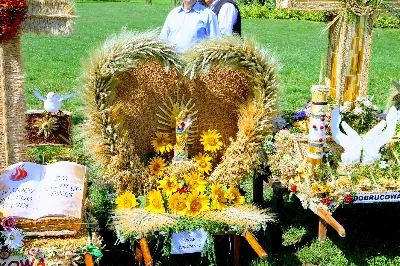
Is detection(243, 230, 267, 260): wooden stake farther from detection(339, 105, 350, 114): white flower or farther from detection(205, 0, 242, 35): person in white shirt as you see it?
detection(205, 0, 242, 35): person in white shirt

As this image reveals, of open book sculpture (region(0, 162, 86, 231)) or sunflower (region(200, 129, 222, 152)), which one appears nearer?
open book sculpture (region(0, 162, 86, 231))

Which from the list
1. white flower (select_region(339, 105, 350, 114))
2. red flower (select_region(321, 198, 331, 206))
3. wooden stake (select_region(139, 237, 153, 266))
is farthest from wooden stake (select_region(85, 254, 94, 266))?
white flower (select_region(339, 105, 350, 114))

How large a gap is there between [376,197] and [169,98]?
1796mm

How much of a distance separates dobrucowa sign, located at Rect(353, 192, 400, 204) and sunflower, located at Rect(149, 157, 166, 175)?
1.53 meters

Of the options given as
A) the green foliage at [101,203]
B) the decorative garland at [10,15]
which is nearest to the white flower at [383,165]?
→ the green foliage at [101,203]

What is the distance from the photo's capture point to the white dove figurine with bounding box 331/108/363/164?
14.5ft

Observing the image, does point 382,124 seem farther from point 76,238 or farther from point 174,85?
point 76,238

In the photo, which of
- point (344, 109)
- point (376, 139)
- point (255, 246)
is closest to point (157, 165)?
point (255, 246)

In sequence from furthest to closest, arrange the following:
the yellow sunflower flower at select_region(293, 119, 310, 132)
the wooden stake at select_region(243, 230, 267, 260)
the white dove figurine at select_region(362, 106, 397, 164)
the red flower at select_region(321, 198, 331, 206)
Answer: the yellow sunflower flower at select_region(293, 119, 310, 132) < the white dove figurine at select_region(362, 106, 397, 164) < the red flower at select_region(321, 198, 331, 206) < the wooden stake at select_region(243, 230, 267, 260)

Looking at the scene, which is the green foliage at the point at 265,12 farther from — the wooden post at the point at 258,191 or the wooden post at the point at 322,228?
the wooden post at the point at 322,228

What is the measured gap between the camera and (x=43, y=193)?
3875 millimetres

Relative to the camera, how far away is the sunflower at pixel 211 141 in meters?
4.54

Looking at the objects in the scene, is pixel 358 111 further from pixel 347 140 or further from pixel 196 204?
pixel 196 204

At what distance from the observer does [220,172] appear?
14.6ft
